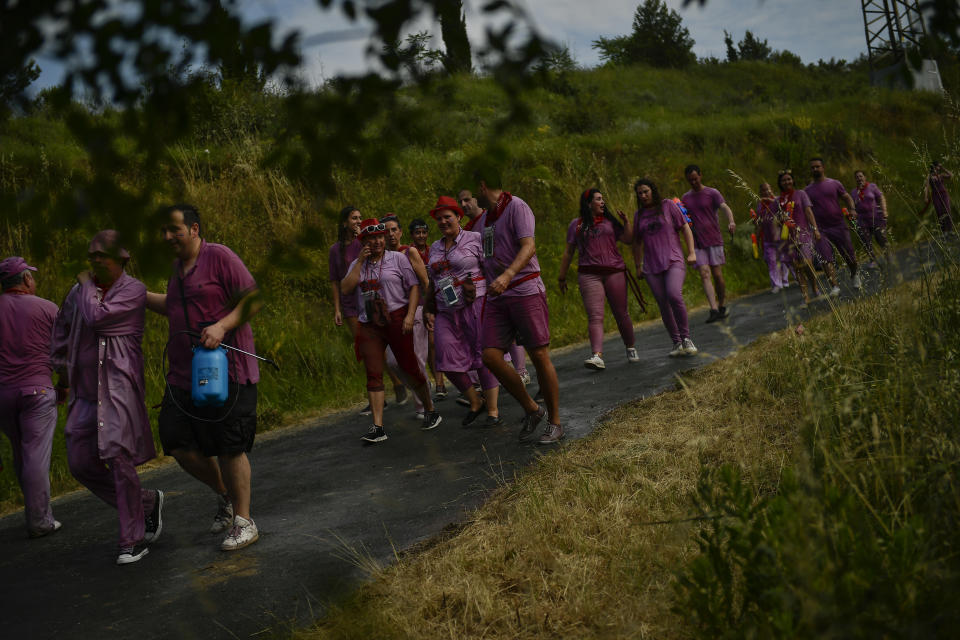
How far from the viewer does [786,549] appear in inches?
93.4

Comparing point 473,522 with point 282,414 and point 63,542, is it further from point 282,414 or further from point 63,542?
point 282,414

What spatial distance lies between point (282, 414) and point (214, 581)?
248 inches

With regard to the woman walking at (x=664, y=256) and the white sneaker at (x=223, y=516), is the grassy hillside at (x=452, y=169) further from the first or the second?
the white sneaker at (x=223, y=516)

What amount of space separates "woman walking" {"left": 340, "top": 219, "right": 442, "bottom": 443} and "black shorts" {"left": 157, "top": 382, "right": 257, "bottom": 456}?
2874 mm

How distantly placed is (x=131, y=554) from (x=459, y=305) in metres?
3.98

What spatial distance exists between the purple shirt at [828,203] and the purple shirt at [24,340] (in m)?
11.5

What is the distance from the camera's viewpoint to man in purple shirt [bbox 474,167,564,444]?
6.91 metres

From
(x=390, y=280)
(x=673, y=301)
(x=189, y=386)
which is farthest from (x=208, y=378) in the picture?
(x=673, y=301)

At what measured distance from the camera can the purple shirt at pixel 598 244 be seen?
1017 cm

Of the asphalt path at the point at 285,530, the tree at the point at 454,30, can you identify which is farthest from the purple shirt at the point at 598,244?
the tree at the point at 454,30

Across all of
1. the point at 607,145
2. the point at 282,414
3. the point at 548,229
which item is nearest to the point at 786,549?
the point at 282,414

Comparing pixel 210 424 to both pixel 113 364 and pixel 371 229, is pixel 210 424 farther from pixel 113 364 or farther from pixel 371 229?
pixel 371 229

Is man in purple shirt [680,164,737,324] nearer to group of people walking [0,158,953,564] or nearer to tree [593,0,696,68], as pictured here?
group of people walking [0,158,953,564]

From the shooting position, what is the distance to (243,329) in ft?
18.3
